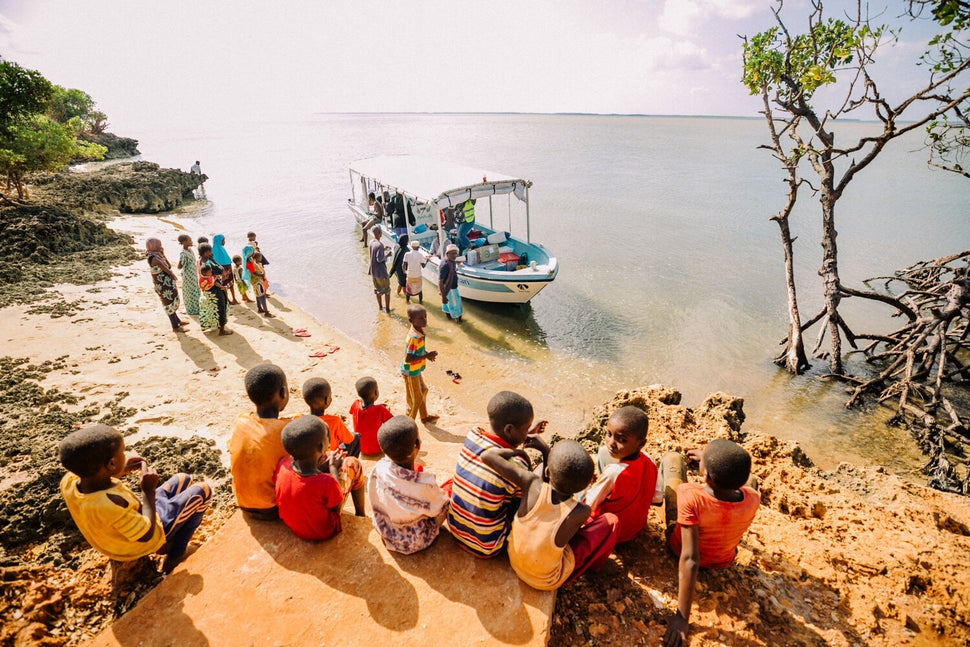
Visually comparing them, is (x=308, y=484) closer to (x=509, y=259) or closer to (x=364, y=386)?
(x=364, y=386)

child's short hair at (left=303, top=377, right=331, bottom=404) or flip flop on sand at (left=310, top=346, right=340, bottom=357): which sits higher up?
child's short hair at (left=303, top=377, right=331, bottom=404)

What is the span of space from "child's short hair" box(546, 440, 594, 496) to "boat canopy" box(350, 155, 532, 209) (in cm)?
887

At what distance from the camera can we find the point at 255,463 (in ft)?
11.0

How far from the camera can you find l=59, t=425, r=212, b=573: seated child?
2.72m

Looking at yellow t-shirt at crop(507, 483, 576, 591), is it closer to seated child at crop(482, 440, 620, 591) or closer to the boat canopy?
seated child at crop(482, 440, 620, 591)

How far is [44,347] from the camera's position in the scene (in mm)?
7371

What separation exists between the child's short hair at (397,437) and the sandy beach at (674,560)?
150cm

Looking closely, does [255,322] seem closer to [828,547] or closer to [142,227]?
[828,547]

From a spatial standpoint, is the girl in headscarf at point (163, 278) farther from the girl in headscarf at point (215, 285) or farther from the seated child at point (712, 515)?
the seated child at point (712, 515)

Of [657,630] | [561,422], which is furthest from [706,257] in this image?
[657,630]

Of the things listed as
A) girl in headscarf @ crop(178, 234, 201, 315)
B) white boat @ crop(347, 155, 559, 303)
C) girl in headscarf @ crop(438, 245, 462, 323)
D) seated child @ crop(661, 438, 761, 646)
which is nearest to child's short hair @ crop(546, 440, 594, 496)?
seated child @ crop(661, 438, 761, 646)

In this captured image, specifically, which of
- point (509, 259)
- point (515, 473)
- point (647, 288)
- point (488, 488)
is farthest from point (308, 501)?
point (647, 288)

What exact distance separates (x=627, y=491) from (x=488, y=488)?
109cm

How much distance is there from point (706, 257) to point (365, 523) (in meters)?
18.0
